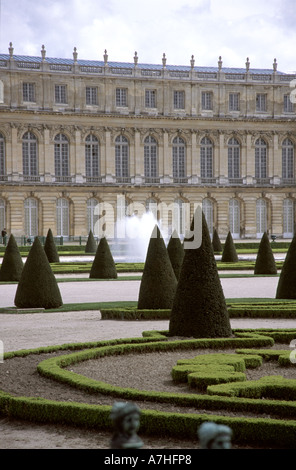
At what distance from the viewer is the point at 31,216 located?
1866 inches

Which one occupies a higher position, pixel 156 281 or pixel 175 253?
pixel 175 253

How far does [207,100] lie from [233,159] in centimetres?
430

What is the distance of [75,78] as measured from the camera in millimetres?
47688

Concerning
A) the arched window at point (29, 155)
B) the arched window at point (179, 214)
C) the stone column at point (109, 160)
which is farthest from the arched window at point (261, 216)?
the arched window at point (29, 155)

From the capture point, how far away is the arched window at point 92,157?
48688mm

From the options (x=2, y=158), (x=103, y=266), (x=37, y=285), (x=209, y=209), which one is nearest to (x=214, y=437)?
(x=37, y=285)

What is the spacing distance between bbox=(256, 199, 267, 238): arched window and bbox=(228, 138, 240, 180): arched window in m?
Answer: 2.40

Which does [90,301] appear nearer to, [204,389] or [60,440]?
[204,389]

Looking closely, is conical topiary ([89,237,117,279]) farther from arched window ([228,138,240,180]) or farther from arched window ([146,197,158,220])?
arched window ([228,138,240,180])

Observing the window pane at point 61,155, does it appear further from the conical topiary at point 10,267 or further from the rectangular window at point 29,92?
the conical topiary at point 10,267

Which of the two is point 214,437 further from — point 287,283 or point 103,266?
point 103,266

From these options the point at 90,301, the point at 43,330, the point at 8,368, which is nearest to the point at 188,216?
the point at 90,301

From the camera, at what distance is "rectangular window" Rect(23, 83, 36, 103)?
1845 inches

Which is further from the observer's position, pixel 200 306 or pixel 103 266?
pixel 103 266
